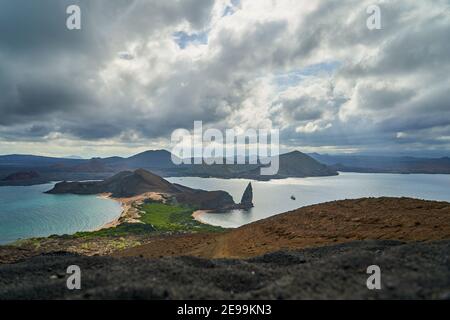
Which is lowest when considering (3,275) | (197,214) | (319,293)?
(197,214)

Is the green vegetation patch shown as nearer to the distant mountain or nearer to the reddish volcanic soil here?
the distant mountain

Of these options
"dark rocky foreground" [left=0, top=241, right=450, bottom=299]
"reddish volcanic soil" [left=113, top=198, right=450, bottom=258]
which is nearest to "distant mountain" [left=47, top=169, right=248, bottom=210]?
"reddish volcanic soil" [left=113, top=198, right=450, bottom=258]

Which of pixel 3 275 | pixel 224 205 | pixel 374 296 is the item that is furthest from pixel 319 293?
pixel 224 205

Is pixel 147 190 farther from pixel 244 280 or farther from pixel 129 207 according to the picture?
pixel 244 280

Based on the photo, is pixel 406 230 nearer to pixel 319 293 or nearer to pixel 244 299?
pixel 319 293

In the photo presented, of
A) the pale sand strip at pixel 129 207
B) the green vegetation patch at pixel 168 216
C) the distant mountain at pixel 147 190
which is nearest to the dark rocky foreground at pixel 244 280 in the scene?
the green vegetation patch at pixel 168 216

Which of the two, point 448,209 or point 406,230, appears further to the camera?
point 448,209

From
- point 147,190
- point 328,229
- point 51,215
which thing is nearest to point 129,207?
point 51,215

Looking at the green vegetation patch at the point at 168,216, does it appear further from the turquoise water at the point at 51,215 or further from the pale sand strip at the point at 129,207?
the turquoise water at the point at 51,215
